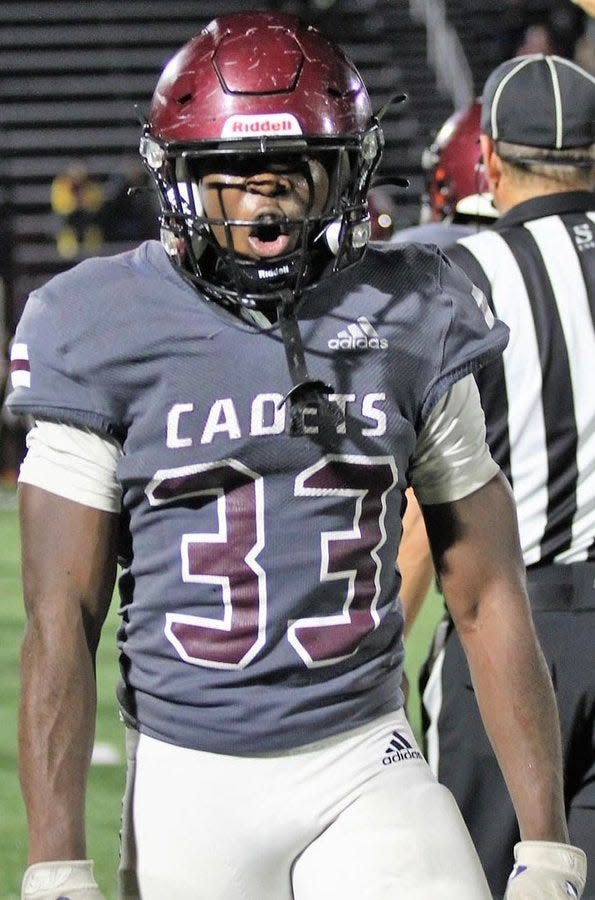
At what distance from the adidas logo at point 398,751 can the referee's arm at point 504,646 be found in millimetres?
116

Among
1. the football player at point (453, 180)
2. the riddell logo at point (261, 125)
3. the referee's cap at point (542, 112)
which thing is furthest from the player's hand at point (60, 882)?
the football player at point (453, 180)

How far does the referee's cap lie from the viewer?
3.12 metres

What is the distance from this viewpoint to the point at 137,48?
18156mm

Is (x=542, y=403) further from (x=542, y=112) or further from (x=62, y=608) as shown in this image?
(x=62, y=608)

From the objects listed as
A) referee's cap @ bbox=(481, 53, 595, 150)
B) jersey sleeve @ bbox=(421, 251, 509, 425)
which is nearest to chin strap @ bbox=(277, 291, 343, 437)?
jersey sleeve @ bbox=(421, 251, 509, 425)

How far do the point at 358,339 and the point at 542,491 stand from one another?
1080mm

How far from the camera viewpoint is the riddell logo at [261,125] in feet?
6.40

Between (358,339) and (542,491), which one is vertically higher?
(358,339)

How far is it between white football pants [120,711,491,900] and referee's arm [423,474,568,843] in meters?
0.12

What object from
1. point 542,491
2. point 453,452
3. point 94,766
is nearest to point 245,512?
point 453,452

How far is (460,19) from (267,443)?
1724 centimetres

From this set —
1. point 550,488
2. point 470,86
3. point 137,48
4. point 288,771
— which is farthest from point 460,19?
point 288,771

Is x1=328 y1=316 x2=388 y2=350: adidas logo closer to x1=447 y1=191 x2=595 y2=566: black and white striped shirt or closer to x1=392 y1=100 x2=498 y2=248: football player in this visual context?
x1=447 y1=191 x2=595 y2=566: black and white striped shirt

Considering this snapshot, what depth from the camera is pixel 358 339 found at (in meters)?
1.96
